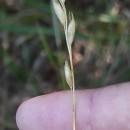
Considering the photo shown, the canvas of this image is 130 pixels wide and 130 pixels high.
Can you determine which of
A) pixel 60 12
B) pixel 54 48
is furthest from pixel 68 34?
pixel 54 48

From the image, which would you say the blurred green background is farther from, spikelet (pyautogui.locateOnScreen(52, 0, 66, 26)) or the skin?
spikelet (pyautogui.locateOnScreen(52, 0, 66, 26))

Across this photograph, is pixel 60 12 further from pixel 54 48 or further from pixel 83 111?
pixel 54 48

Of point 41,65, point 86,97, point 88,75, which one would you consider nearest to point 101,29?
point 88,75

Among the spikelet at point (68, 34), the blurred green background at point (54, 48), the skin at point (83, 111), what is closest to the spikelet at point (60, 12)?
the spikelet at point (68, 34)

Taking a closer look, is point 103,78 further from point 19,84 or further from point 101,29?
point 19,84

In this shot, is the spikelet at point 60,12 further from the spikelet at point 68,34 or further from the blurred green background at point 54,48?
the blurred green background at point 54,48

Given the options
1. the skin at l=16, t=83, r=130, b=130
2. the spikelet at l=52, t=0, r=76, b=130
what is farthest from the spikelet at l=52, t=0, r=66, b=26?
the skin at l=16, t=83, r=130, b=130
